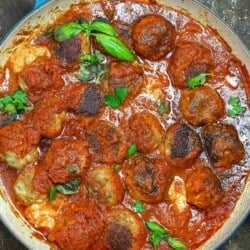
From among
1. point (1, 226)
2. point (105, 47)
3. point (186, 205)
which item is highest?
point (105, 47)

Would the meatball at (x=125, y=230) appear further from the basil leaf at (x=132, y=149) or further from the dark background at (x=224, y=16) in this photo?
the dark background at (x=224, y=16)

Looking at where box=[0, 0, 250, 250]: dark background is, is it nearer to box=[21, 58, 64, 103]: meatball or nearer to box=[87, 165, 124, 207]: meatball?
box=[21, 58, 64, 103]: meatball

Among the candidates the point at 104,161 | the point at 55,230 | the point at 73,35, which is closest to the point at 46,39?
the point at 73,35

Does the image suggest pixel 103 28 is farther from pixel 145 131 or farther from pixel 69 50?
pixel 145 131

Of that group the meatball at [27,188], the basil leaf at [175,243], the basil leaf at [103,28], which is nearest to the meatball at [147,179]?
the basil leaf at [175,243]

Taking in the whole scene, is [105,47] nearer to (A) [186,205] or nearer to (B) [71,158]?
(B) [71,158]

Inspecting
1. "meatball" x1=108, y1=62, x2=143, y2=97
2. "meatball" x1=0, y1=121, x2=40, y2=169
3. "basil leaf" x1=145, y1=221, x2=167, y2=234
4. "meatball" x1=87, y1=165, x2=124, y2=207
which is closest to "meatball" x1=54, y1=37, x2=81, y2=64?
"meatball" x1=108, y1=62, x2=143, y2=97
